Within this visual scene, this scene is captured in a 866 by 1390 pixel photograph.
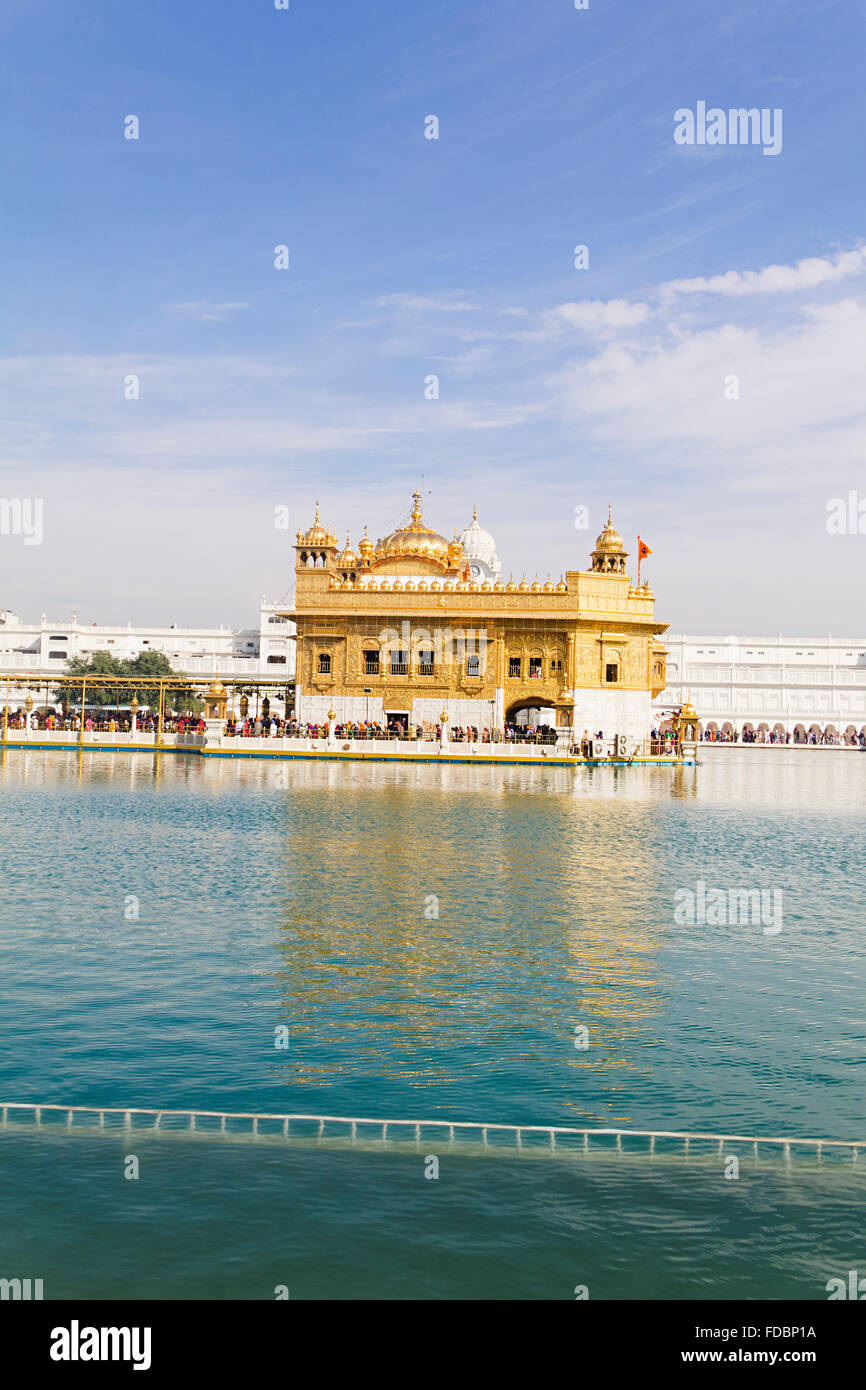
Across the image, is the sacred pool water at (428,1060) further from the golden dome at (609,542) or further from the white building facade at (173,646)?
the white building facade at (173,646)

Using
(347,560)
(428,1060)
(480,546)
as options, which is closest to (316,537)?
(347,560)

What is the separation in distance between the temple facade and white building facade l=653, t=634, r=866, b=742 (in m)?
70.5

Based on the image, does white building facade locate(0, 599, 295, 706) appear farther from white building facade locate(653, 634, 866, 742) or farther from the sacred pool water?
the sacred pool water

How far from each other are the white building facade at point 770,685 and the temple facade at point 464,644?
70538mm

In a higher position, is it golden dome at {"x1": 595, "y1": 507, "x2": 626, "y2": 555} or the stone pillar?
golden dome at {"x1": 595, "y1": 507, "x2": 626, "y2": 555}

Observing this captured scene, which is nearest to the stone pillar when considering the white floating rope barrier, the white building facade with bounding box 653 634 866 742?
the white floating rope barrier

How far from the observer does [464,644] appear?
72.1m

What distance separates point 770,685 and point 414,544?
3071 inches

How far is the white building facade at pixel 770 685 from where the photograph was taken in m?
142

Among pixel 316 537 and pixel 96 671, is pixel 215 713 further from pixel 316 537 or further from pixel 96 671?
pixel 96 671

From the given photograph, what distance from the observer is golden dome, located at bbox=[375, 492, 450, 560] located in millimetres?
76062

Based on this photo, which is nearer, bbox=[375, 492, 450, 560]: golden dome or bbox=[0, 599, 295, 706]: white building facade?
bbox=[375, 492, 450, 560]: golden dome

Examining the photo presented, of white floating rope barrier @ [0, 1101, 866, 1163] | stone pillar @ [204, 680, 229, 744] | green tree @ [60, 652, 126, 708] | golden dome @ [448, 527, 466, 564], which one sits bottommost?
white floating rope barrier @ [0, 1101, 866, 1163]
